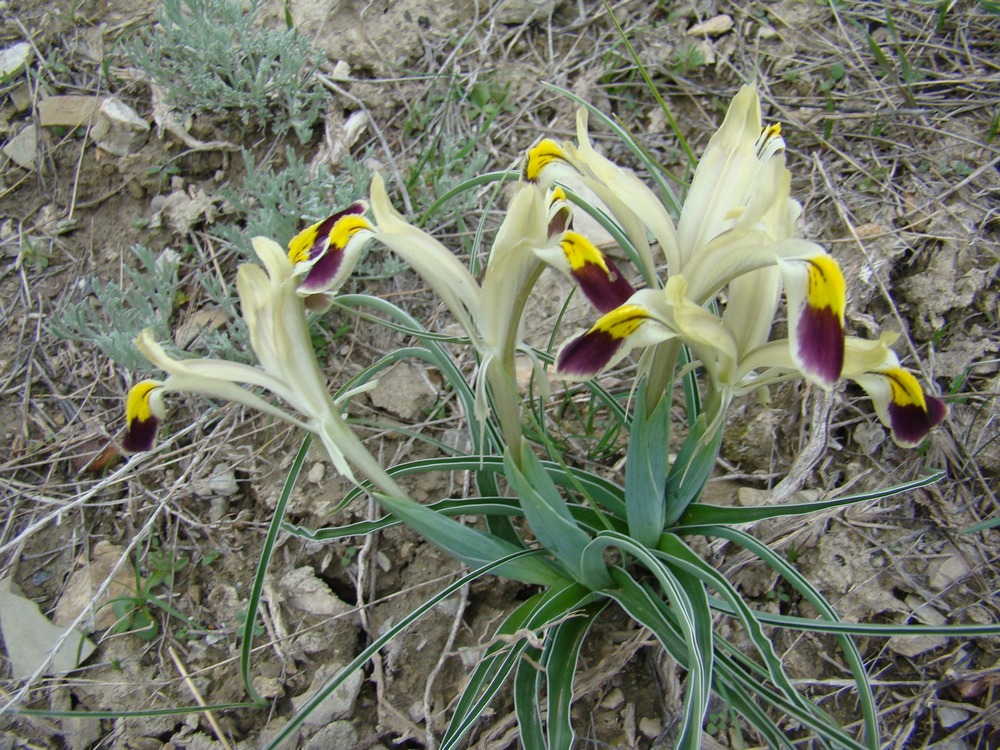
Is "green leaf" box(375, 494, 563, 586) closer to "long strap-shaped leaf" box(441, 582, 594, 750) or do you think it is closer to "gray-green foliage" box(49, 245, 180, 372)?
"long strap-shaped leaf" box(441, 582, 594, 750)

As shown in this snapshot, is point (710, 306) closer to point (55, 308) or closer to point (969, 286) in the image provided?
point (969, 286)

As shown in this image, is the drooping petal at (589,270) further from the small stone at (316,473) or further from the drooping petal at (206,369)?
the small stone at (316,473)

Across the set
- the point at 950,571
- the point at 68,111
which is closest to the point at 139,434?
the point at 950,571

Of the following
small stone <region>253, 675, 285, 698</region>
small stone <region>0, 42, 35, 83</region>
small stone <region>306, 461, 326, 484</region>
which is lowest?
small stone <region>253, 675, 285, 698</region>

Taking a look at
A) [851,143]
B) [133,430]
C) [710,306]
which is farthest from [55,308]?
[851,143]

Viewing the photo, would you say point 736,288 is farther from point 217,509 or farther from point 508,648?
point 217,509

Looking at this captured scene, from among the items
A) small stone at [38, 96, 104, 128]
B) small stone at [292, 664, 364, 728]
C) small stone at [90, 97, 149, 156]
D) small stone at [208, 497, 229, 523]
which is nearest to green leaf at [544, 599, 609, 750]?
small stone at [292, 664, 364, 728]
